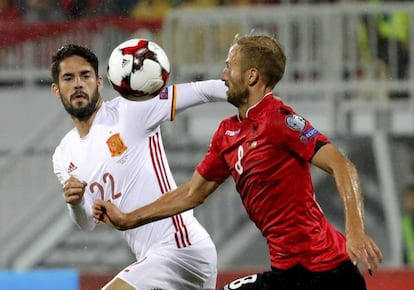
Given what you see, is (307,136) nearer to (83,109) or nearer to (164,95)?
(164,95)

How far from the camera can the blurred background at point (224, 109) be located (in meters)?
9.94

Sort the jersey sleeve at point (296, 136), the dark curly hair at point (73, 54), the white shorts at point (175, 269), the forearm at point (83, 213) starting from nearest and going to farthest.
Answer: the jersey sleeve at point (296, 136) < the white shorts at point (175, 269) < the forearm at point (83, 213) < the dark curly hair at point (73, 54)

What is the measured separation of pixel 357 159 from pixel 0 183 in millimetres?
2943

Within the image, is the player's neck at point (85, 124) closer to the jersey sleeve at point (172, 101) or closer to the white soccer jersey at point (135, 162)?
the white soccer jersey at point (135, 162)

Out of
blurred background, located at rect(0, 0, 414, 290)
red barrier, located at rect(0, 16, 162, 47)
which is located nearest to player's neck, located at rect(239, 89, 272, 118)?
blurred background, located at rect(0, 0, 414, 290)

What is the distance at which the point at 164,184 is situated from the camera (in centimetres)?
580

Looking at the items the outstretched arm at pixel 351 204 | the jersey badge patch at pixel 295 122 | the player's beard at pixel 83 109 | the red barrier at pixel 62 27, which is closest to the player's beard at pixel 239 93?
the jersey badge patch at pixel 295 122

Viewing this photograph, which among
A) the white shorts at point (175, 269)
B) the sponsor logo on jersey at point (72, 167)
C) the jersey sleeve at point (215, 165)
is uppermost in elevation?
the jersey sleeve at point (215, 165)

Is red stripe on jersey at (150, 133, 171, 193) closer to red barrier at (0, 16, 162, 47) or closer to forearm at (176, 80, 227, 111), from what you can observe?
forearm at (176, 80, 227, 111)

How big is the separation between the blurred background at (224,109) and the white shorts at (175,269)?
4.02 metres

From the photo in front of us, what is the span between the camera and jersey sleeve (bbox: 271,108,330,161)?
16.1ft

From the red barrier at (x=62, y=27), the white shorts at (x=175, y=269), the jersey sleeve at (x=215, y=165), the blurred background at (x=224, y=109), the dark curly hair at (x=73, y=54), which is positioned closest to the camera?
the jersey sleeve at (x=215, y=165)

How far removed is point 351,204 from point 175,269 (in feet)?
4.32

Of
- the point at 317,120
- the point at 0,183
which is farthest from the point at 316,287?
the point at 0,183
